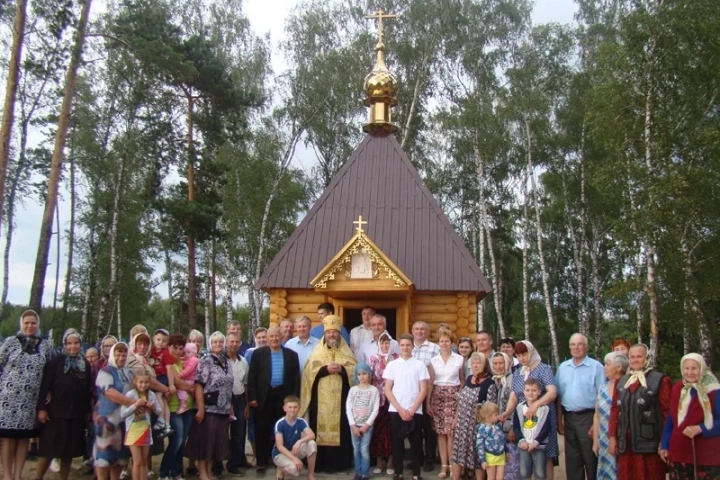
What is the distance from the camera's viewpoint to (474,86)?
23.5 meters

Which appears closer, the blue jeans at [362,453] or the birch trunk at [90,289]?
the blue jeans at [362,453]

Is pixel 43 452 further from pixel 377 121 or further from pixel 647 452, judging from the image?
pixel 377 121

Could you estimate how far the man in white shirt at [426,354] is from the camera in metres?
7.23

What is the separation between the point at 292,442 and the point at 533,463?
2.31 m

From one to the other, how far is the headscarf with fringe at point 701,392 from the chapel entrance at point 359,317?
6.21 m

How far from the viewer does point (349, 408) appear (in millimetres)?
→ 6984

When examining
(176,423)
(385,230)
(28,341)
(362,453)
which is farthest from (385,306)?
(28,341)

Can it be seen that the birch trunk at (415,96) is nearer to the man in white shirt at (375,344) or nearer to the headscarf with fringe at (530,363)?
the man in white shirt at (375,344)

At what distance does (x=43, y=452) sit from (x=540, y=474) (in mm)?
4596

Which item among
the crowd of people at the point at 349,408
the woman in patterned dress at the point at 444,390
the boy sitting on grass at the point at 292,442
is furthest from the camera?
the woman in patterned dress at the point at 444,390

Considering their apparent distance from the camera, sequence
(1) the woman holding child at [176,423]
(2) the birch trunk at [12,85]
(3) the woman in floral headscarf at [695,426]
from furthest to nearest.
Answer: (2) the birch trunk at [12,85] < (1) the woman holding child at [176,423] < (3) the woman in floral headscarf at [695,426]

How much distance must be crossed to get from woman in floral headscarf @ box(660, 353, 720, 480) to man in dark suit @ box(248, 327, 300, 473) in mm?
3764

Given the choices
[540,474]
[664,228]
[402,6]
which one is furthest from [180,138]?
[540,474]

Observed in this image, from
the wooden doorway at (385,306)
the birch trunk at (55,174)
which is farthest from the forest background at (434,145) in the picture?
the wooden doorway at (385,306)
